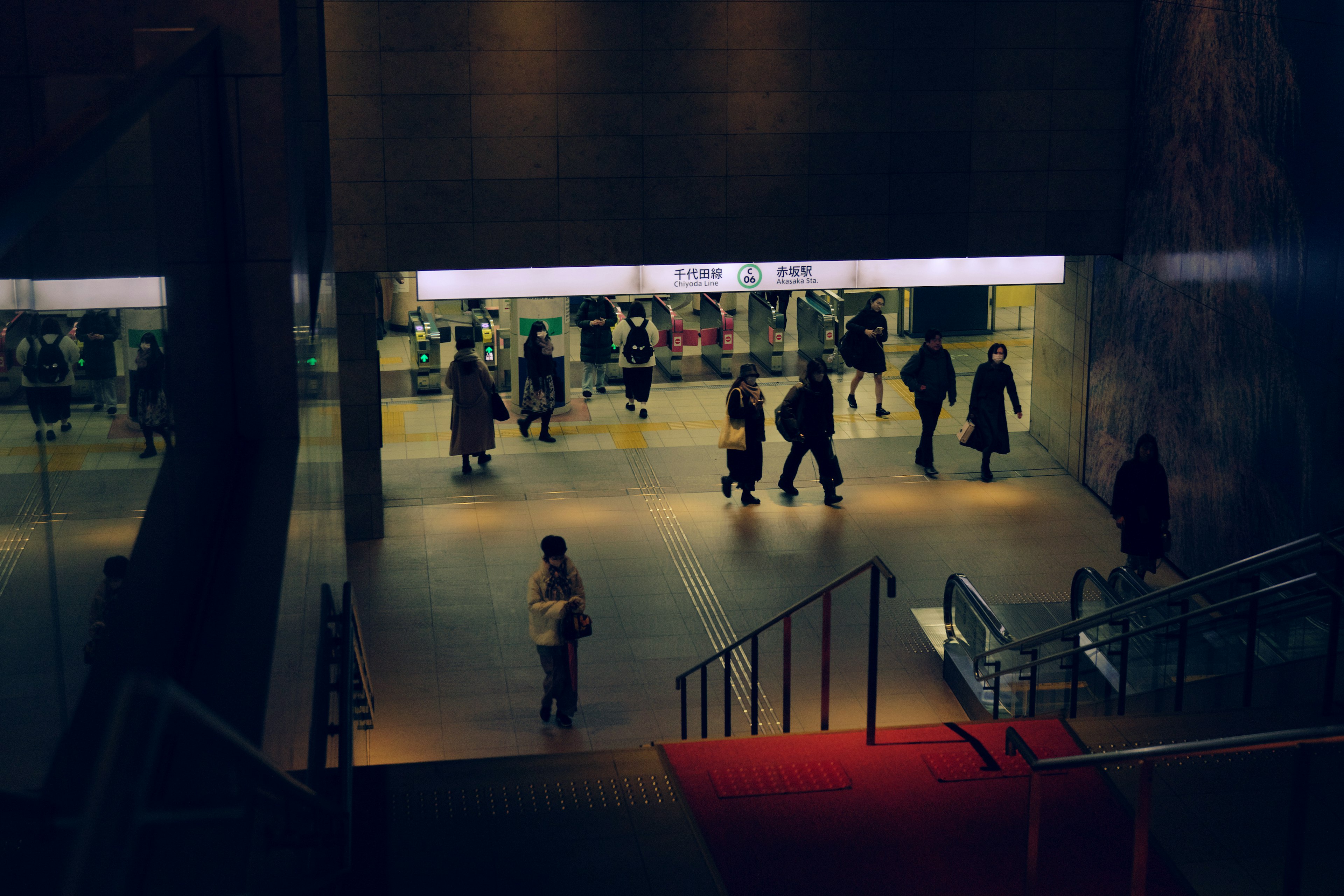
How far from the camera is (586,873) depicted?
483cm

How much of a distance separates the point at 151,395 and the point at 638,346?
12.7 m

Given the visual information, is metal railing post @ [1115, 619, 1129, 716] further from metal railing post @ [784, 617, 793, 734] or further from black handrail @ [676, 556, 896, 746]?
metal railing post @ [784, 617, 793, 734]

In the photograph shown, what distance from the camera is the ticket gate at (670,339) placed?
17.5m

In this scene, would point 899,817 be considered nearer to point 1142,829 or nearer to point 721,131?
point 1142,829

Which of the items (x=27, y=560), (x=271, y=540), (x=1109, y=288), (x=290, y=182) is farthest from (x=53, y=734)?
(x=1109, y=288)

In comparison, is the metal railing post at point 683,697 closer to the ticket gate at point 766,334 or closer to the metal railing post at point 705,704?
the metal railing post at point 705,704

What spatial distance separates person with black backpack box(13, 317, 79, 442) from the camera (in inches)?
59.6

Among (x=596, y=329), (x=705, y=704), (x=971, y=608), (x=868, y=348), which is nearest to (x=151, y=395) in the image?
(x=705, y=704)

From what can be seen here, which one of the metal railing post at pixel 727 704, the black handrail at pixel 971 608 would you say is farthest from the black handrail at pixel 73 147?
the black handrail at pixel 971 608

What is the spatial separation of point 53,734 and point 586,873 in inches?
134

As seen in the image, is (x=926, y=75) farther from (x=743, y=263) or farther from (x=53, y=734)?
(x=53, y=734)

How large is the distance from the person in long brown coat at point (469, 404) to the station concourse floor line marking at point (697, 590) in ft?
4.89

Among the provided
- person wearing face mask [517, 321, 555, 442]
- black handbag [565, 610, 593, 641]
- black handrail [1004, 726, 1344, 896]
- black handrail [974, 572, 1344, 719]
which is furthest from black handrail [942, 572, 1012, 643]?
person wearing face mask [517, 321, 555, 442]

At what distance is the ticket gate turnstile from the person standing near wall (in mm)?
9083
